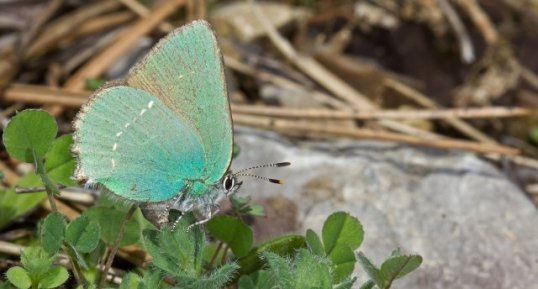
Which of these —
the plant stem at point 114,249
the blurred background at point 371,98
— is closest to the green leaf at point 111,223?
the plant stem at point 114,249

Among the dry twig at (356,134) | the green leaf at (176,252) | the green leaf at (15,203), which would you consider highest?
the green leaf at (176,252)

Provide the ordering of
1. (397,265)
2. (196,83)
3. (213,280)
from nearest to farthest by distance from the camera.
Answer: (213,280)
(397,265)
(196,83)

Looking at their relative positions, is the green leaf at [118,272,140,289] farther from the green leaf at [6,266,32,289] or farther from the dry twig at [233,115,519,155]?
the dry twig at [233,115,519,155]

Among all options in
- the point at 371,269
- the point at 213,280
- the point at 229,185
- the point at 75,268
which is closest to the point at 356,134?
the point at 229,185

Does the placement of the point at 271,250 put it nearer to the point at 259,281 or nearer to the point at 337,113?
the point at 259,281

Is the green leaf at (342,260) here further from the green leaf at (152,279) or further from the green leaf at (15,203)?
the green leaf at (15,203)

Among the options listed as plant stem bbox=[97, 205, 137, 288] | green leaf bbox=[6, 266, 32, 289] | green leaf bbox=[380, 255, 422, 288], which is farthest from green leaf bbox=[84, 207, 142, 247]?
green leaf bbox=[380, 255, 422, 288]
